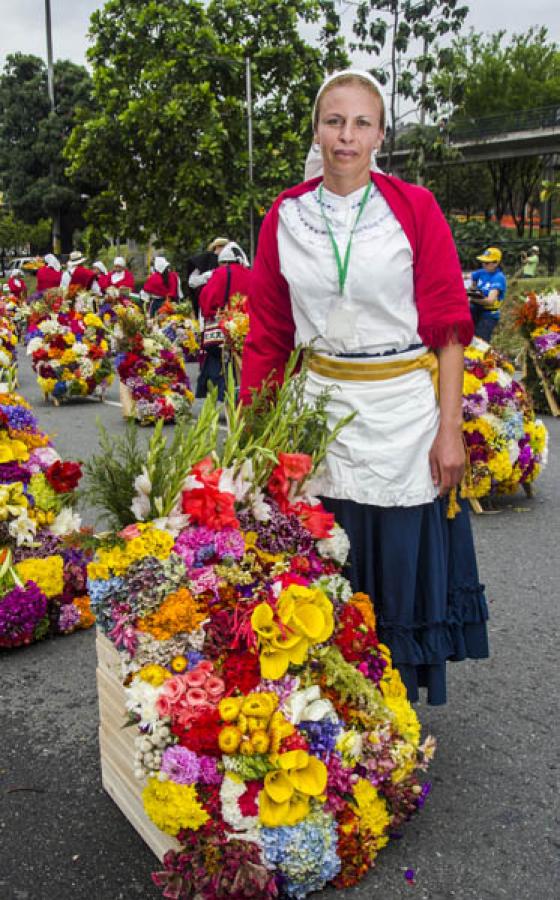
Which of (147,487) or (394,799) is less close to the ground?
(147,487)

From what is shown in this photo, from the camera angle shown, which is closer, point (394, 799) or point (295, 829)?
point (295, 829)

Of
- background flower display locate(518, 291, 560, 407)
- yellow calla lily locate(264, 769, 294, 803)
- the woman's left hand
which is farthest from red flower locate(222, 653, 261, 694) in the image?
background flower display locate(518, 291, 560, 407)

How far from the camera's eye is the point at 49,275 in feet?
54.3

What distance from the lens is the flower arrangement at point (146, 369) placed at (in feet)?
33.8

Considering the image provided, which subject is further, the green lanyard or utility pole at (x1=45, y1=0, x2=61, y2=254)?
utility pole at (x1=45, y1=0, x2=61, y2=254)

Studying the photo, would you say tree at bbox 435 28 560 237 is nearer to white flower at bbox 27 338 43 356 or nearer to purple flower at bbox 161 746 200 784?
white flower at bbox 27 338 43 356

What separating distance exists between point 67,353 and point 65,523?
7998 millimetres

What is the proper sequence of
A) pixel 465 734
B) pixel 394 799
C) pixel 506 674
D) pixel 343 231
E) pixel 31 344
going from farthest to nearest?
pixel 31 344
pixel 506 674
pixel 465 734
pixel 343 231
pixel 394 799

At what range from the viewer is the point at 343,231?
274 centimetres

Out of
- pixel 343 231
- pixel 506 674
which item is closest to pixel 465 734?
pixel 506 674

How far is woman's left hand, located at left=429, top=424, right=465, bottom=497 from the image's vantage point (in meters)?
2.79

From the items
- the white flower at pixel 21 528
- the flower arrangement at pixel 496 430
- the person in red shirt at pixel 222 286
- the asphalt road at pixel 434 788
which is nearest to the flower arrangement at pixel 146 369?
the person in red shirt at pixel 222 286

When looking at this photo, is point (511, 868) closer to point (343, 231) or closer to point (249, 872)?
point (249, 872)

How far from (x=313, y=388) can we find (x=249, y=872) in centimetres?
140
